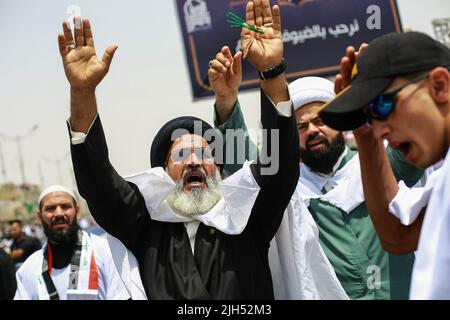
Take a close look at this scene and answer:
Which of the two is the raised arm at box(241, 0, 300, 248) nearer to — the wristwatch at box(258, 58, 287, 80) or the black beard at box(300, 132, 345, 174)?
the wristwatch at box(258, 58, 287, 80)

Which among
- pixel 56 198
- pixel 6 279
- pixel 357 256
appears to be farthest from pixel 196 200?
pixel 6 279

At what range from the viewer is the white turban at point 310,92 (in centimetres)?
422

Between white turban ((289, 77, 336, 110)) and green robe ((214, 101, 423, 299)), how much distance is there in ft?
1.60

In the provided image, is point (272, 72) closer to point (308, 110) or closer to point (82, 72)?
point (82, 72)

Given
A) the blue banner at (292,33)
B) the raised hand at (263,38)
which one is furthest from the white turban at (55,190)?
the blue banner at (292,33)

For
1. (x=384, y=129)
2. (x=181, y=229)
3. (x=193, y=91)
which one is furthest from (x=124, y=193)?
(x=193, y=91)

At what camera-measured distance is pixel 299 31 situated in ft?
66.9

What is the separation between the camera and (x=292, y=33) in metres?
20.4

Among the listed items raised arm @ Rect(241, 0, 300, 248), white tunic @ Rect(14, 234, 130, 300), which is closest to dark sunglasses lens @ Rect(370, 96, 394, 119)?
raised arm @ Rect(241, 0, 300, 248)

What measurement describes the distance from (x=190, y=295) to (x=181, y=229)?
1.22 ft

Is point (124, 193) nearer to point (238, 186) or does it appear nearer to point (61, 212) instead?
point (238, 186)

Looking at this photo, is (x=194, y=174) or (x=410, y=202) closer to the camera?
(x=410, y=202)

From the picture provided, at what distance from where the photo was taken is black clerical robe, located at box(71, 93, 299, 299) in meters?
3.22

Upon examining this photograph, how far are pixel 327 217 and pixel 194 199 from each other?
2.62 feet
